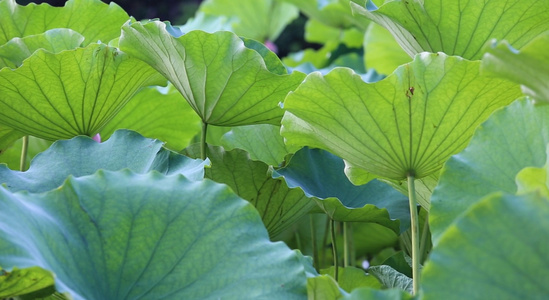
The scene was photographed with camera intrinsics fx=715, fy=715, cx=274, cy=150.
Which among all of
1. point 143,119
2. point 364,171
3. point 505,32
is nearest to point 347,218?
point 364,171

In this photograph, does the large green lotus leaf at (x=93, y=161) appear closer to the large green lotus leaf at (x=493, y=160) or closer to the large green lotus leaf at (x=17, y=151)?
the large green lotus leaf at (x=493, y=160)

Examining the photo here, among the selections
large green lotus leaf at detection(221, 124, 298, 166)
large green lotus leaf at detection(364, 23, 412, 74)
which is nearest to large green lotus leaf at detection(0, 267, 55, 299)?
large green lotus leaf at detection(221, 124, 298, 166)

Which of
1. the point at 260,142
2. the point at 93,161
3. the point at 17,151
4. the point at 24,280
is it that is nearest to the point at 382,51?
the point at 260,142

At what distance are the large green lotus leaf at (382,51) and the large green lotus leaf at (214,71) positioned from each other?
0.71 meters

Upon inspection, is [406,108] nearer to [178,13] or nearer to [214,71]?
[214,71]

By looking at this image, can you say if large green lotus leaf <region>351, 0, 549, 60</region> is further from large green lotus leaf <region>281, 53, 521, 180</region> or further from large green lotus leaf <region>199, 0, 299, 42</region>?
large green lotus leaf <region>199, 0, 299, 42</region>

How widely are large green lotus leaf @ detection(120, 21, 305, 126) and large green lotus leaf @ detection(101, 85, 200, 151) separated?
0.23 m

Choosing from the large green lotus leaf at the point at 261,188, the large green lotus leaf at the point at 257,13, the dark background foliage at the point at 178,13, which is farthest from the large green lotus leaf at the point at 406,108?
the dark background foliage at the point at 178,13

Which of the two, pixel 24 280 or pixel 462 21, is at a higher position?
pixel 462 21

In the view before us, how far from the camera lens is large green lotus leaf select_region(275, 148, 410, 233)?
3.06 ft

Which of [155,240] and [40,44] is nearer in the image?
[155,240]

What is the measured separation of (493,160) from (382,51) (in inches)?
40.1

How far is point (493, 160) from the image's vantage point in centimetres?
65

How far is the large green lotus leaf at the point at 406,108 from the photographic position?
29.7 inches
